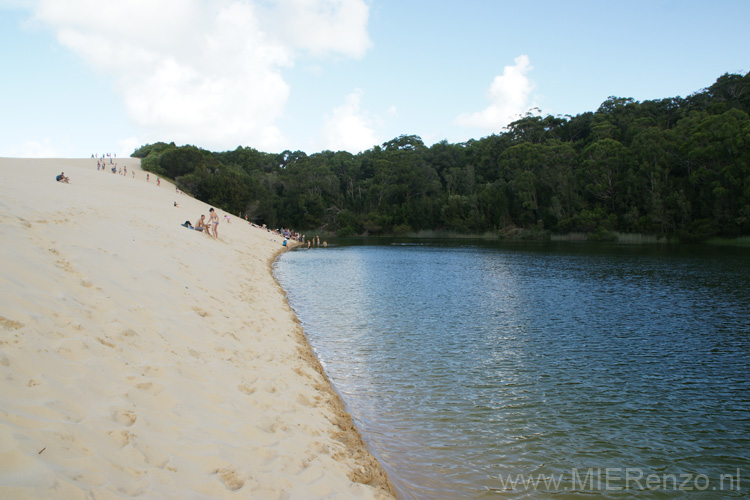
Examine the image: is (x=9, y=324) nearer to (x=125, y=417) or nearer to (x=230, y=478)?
(x=125, y=417)

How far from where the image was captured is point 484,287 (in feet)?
78.0

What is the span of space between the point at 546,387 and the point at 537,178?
2904 inches

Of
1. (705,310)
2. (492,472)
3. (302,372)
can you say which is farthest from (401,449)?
(705,310)

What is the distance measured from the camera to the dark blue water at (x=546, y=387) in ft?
20.7

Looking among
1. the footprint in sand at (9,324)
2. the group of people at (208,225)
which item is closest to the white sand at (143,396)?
the footprint in sand at (9,324)

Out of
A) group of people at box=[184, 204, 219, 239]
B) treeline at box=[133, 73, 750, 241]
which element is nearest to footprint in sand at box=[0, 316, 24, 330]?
group of people at box=[184, 204, 219, 239]

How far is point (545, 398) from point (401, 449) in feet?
11.5

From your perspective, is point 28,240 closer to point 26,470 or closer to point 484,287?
point 26,470

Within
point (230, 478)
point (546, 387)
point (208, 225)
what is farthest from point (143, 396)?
point (208, 225)

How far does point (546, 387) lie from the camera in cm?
952

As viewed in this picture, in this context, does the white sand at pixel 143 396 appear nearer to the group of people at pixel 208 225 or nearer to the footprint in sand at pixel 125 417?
the footprint in sand at pixel 125 417

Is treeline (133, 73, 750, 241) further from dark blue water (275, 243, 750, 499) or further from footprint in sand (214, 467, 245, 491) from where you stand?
footprint in sand (214, 467, 245, 491)

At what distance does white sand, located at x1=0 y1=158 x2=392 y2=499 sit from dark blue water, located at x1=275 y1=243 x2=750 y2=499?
3.74 ft

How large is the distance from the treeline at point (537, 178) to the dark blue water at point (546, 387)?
42.0 m
